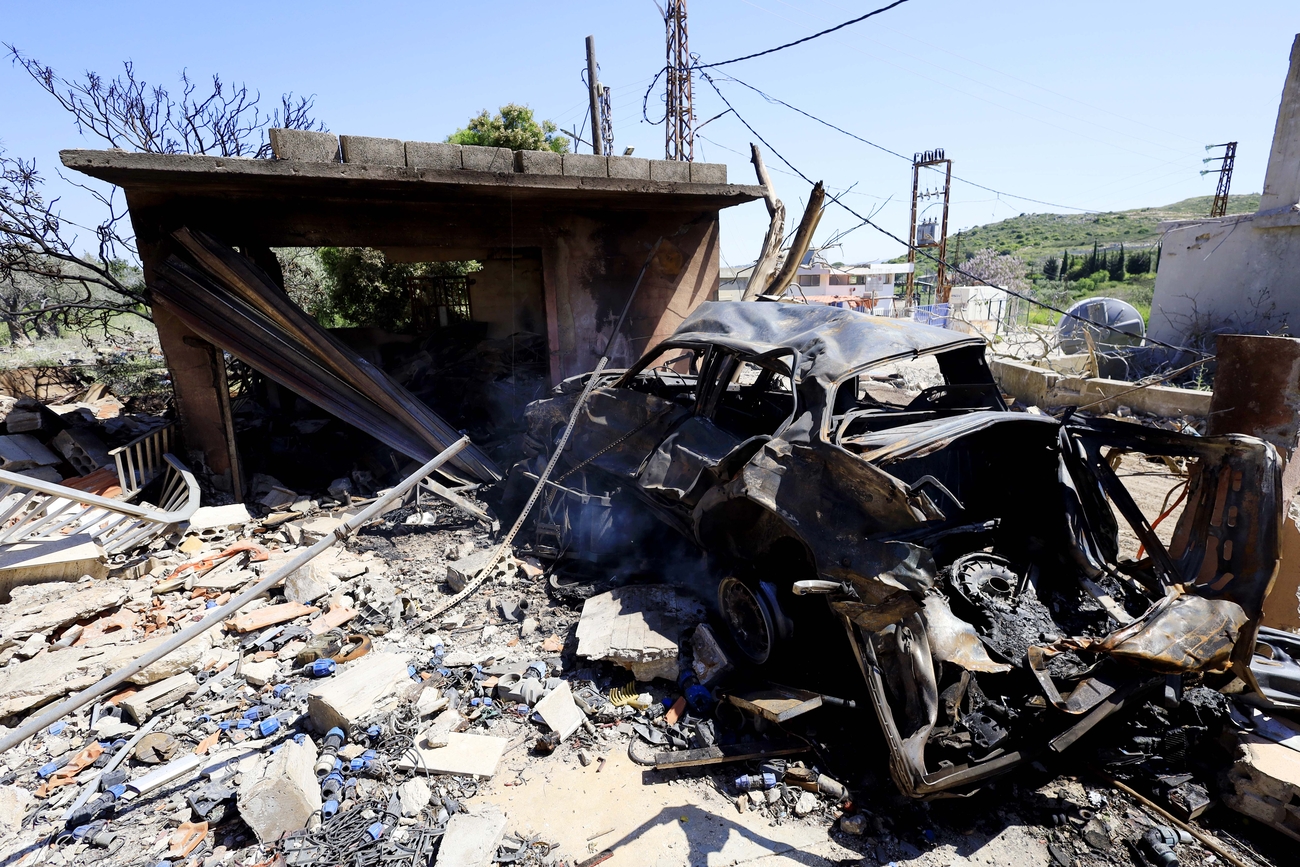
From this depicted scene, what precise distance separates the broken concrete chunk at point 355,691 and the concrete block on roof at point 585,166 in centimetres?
488

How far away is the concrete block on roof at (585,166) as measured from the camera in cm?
642

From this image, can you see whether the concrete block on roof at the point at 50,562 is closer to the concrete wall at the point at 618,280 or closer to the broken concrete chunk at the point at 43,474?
the broken concrete chunk at the point at 43,474

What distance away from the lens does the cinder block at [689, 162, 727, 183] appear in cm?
725

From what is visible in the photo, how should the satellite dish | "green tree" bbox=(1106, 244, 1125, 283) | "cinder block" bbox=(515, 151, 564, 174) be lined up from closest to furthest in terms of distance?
"cinder block" bbox=(515, 151, 564, 174), the satellite dish, "green tree" bbox=(1106, 244, 1125, 283)

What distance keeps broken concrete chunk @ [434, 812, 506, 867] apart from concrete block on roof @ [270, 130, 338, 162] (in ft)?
17.3

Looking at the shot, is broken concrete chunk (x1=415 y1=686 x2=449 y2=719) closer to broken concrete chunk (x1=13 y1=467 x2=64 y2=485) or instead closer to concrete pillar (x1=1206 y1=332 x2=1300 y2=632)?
concrete pillar (x1=1206 y1=332 x2=1300 y2=632)

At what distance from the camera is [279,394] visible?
895 centimetres

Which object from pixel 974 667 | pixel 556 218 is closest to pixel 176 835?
pixel 974 667

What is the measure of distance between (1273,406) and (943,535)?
280cm

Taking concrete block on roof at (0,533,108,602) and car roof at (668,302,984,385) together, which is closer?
car roof at (668,302,984,385)

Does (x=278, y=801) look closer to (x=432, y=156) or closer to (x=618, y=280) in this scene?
(x=432, y=156)

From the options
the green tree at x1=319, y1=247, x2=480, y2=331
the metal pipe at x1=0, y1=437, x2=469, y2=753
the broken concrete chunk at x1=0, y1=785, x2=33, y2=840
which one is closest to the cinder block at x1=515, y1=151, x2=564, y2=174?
the metal pipe at x1=0, y1=437, x2=469, y2=753

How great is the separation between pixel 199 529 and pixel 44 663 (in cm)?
200

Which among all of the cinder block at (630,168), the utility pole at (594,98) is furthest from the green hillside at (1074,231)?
the cinder block at (630,168)
